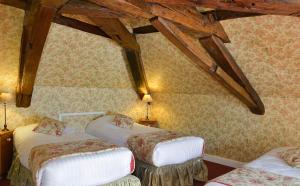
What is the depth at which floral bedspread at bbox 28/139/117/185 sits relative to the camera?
2.87m

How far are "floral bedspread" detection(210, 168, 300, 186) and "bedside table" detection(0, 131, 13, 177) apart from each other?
3.21 m

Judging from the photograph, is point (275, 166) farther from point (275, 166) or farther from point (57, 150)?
point (57, 150)

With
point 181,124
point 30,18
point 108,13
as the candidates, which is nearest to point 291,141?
point 181,124

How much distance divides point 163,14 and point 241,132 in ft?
8.87

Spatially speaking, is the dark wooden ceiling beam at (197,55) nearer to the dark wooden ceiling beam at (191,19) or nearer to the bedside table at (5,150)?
the dark wooden ceiling beam at (191,19)

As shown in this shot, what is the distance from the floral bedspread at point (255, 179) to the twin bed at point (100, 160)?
3.72 ft

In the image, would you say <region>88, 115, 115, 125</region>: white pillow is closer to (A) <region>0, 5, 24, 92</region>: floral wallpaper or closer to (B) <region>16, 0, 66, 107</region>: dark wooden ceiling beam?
(B) <region>16, 0, 66, 107</region>: dark wooden ceiling beam

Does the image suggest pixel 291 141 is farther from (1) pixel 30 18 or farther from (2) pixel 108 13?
(1) pixel 30 18

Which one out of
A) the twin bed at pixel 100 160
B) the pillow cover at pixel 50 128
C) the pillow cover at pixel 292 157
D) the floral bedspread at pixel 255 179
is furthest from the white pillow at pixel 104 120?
the pillow cover at pixel 292 157

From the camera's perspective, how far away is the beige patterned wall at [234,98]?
343 centimetres

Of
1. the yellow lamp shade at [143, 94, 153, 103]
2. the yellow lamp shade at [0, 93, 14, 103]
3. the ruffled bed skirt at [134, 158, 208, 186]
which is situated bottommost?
the ruffled bed skirt at [134, 158, 208, 186]

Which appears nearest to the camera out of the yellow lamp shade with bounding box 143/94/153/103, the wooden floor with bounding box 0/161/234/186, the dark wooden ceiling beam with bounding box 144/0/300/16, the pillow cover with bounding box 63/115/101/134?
the dark wooden ceiling beam with bounding box 144/0/300/16

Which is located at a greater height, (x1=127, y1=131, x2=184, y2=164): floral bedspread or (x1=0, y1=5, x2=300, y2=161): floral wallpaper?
(x1=0, y1=5, x2=300, y2=161): floral wallpaper

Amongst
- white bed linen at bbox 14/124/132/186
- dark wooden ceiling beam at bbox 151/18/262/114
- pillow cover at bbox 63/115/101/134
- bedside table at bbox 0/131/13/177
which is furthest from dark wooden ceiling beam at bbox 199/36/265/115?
bedside table at bbox 0/131/13/177
